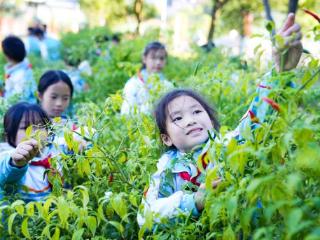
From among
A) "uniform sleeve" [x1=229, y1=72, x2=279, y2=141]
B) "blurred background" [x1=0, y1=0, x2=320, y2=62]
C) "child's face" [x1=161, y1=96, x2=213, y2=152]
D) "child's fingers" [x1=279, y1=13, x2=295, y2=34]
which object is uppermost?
"blurred background" [x1=0, y1=0, x2=320, y2=62]

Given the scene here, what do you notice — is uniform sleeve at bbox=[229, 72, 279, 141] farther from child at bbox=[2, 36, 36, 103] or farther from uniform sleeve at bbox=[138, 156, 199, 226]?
child at bbox=[2, 36, 36, 103]

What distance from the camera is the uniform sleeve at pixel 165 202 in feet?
6.26

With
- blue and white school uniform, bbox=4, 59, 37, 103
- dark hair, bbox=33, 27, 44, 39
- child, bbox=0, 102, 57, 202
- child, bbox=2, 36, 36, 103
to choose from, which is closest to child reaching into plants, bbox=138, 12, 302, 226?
child, bbox=0, 102, 57, 202

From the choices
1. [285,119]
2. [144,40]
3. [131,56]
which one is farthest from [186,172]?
[144,40]

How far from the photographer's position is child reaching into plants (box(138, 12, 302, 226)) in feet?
6.13

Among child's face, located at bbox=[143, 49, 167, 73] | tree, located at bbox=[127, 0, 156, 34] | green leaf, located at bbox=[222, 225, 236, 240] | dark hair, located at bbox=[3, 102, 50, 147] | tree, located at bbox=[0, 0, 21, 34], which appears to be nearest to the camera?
green leaf, located at bbox=[222, 225, 236, 240]

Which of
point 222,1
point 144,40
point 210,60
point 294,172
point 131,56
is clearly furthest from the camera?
point 222,1

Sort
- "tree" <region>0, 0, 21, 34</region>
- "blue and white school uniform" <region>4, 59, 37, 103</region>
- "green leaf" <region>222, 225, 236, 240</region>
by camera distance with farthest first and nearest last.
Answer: "tree" <region>0, 0, 21, 34</region> → "blue and white school uniform" <region>4, 59, 37, 103</region> → "green leaf" <region>222, 225, 236, 240</region>

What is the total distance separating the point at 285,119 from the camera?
4.72 feet

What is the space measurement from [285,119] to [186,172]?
31.6 inches

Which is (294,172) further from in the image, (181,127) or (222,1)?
(222,1)

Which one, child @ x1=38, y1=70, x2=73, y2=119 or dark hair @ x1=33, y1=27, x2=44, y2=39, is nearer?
child @ x1=38, y1=70, x2=73, y2=119

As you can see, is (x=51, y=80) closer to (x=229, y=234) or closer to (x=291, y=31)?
(x=291, y=31)

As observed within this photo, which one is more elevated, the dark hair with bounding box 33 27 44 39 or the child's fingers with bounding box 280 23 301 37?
the dark hair with bounding box 33 27 44 39
